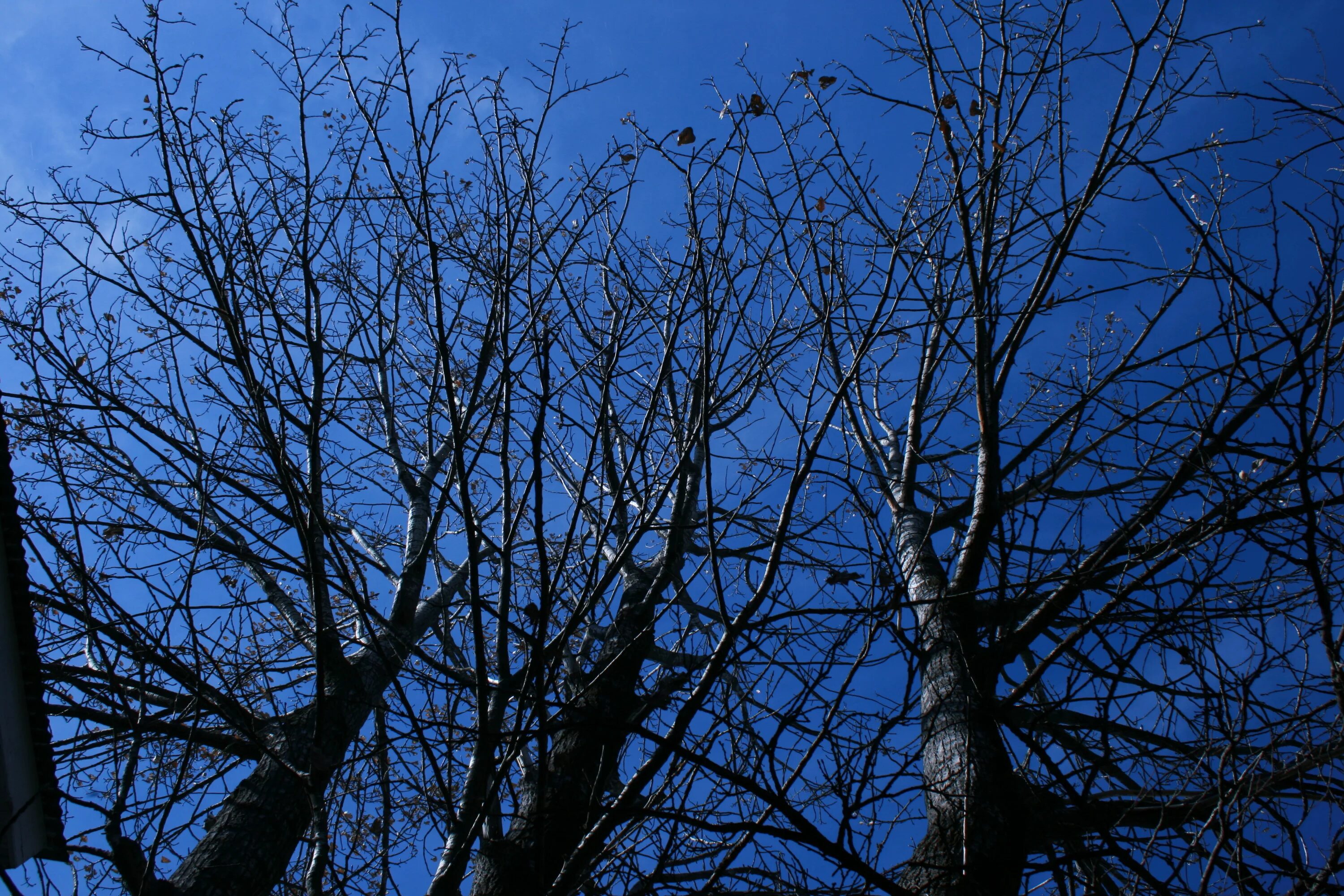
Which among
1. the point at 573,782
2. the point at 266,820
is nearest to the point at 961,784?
the point at 573,782

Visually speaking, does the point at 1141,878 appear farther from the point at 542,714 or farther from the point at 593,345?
the point at 593,345

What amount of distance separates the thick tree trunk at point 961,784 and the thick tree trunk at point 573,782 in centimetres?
100

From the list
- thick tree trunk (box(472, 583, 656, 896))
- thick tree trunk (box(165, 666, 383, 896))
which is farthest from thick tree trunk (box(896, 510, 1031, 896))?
thick tree trunk (box(165, 666, 383, 896))

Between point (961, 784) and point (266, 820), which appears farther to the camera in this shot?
point (266, 820)

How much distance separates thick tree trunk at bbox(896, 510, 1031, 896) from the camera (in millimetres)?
2412

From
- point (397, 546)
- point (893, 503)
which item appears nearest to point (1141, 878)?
point (893, 503)

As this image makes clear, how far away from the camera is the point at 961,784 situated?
8.98ft

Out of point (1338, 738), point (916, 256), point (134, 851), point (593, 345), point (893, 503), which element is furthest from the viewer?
point (893, 503)

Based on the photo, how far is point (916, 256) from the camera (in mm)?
2869

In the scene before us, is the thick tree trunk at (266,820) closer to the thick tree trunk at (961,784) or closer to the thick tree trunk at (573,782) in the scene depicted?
the thick tree trunk at (573,782)

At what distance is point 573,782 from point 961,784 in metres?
1.52

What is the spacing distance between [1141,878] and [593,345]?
8.26 feet

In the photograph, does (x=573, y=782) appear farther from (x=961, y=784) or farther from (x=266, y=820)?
(x=961, y=784)

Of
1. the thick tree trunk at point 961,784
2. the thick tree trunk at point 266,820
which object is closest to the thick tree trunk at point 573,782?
the thick tree trunk at point 266,820
